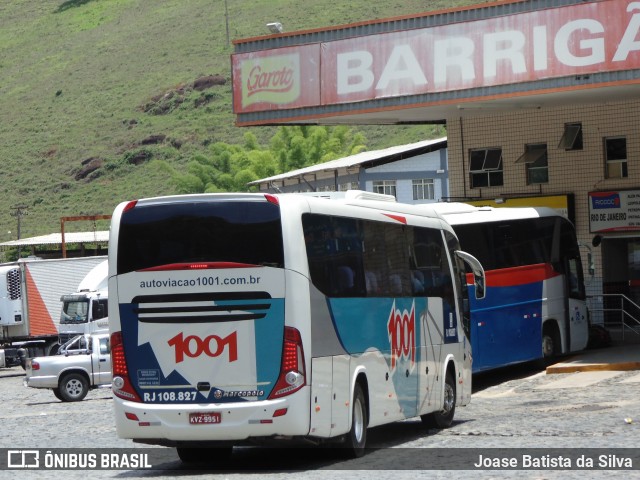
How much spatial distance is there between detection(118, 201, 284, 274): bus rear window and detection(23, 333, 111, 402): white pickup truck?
1719 cm

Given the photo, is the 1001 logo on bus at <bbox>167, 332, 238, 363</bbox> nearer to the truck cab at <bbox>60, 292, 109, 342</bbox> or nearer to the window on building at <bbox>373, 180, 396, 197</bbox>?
the truck cab at <bbox>60, 292, 109, 342</bbox>

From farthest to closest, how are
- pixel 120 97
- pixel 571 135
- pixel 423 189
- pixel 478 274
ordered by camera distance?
pixel 120 97 → pixel 423 189 → pixel 571 135 → pixel 478 274

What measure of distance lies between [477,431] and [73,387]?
52.4ft

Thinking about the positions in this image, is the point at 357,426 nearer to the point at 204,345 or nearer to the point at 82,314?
the point at 204,345

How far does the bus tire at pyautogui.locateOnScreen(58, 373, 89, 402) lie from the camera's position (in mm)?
32188

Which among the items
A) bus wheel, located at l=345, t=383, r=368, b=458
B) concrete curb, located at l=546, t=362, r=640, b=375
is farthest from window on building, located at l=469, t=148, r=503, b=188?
bus wheel, located at l=345, t=383, r=368, b=458

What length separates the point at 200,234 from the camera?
599 inches

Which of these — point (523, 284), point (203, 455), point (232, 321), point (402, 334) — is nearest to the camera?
point (232, 321)

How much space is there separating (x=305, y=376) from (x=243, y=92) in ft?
73.6

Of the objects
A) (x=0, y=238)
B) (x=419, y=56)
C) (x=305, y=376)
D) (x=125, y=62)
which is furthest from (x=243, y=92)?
(x=125, y=62)

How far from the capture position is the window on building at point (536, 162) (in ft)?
120

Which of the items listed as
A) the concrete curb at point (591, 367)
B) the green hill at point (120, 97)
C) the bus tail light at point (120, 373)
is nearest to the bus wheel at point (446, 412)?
the bus tail light at point (120, 373)

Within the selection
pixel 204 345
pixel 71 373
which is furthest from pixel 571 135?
pixel 204 345

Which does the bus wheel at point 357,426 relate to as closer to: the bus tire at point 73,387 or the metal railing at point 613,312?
the bus tire at point 73,387
